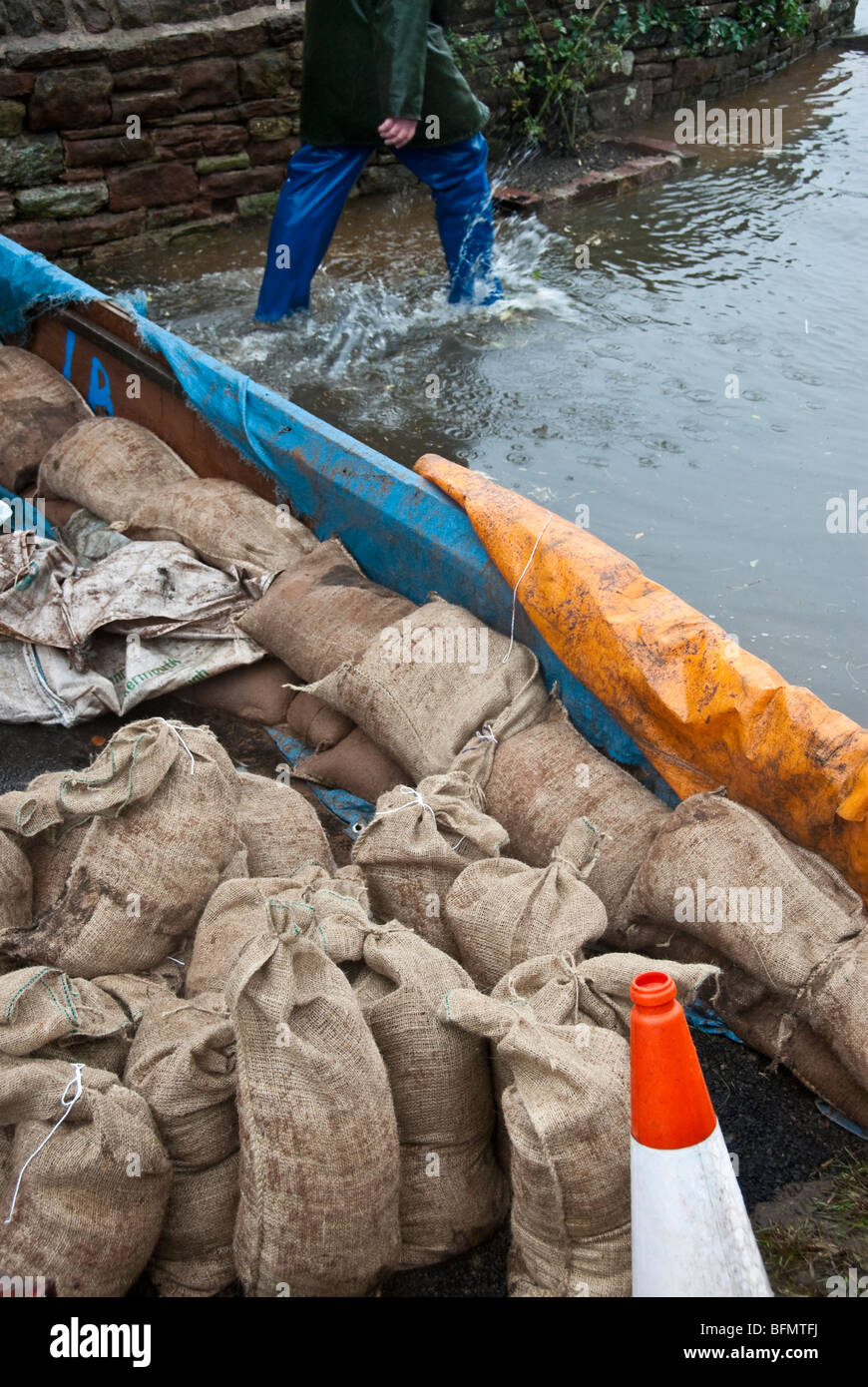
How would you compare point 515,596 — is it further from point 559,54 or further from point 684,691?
point 559,54

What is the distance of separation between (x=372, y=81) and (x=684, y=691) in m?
3.92

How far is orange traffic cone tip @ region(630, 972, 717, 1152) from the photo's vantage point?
60.9 inches

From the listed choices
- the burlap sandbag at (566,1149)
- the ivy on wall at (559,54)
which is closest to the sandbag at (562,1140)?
the burlap sandbag at (566,1149)

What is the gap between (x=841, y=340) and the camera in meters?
5.46

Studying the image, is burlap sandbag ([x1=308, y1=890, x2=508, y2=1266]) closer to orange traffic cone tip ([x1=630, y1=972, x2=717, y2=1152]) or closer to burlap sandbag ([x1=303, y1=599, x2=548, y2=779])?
orange traffic cone tip ([x1=630, y1=972, x2=717, y2=1152])

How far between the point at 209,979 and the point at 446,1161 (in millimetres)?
569

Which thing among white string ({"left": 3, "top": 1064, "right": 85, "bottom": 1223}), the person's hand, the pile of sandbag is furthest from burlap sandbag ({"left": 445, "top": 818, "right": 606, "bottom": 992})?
the person's hand

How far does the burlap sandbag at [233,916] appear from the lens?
2.26 m

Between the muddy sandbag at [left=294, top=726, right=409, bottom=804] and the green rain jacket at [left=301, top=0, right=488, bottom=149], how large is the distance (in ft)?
10.4

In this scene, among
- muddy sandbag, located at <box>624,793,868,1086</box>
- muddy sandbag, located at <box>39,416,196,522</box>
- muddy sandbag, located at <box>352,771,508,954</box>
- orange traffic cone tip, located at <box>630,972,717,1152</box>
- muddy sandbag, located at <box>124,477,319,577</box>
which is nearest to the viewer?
orange traffic cone tip, located at <box>630,972,717,1152</box>

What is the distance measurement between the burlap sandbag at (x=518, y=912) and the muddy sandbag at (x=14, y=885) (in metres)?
0.90

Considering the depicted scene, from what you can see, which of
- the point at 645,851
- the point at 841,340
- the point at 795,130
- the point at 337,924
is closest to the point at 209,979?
the point at 337,924

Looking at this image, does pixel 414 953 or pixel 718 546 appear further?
pixel 718 546
